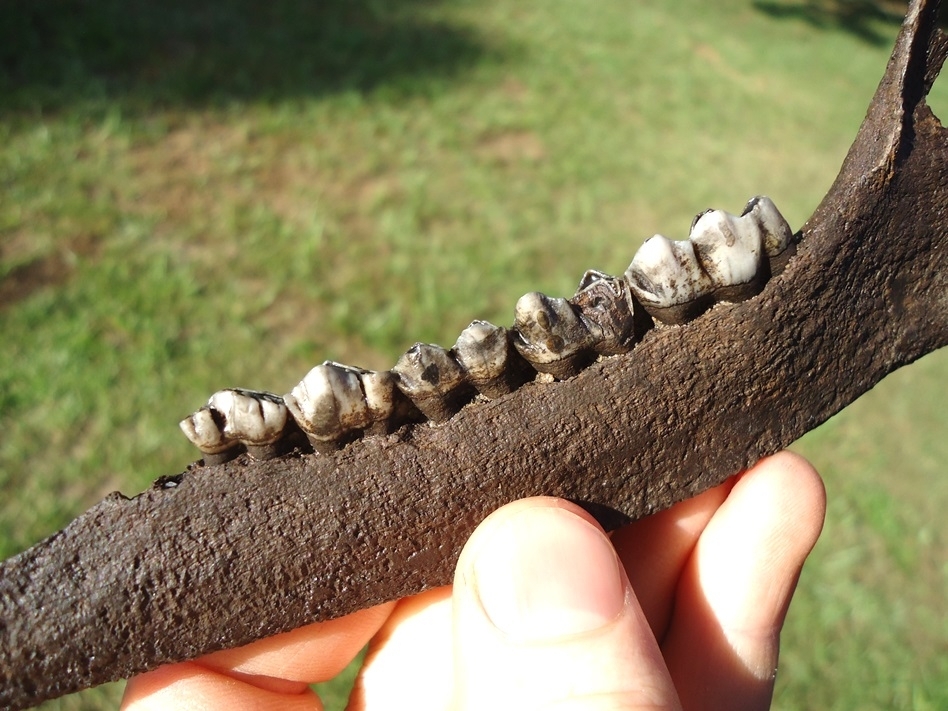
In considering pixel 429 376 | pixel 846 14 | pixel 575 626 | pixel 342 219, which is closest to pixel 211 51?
pixel 342 219

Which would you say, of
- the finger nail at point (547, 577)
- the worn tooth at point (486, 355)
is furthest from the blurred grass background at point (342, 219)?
the worn tooth at point (486, 355)

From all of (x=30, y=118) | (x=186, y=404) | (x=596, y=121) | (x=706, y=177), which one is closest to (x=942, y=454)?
(x=706, y=177)

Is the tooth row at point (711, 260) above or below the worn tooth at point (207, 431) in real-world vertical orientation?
above

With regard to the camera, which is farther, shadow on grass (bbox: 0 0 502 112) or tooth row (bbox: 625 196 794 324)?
shadow on grass (bbox: 0 0 502 112)

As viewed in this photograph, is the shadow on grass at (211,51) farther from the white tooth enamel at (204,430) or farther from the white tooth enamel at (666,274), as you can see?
the white tooth enamel at (666,274)

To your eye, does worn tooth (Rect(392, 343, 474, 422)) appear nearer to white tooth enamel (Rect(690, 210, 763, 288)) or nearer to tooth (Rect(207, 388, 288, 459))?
tooth (Rect(207, 388, 288, 459))

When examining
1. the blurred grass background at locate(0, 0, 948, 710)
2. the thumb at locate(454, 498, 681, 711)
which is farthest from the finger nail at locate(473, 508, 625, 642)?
the blurred grass background at locate(0, 0, 948, 710)

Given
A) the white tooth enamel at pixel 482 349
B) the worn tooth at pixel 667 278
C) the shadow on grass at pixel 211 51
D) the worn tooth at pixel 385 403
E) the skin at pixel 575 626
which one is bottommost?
the skin at pixel 575 626

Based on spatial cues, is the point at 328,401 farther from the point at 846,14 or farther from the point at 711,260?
the point at 846,14
